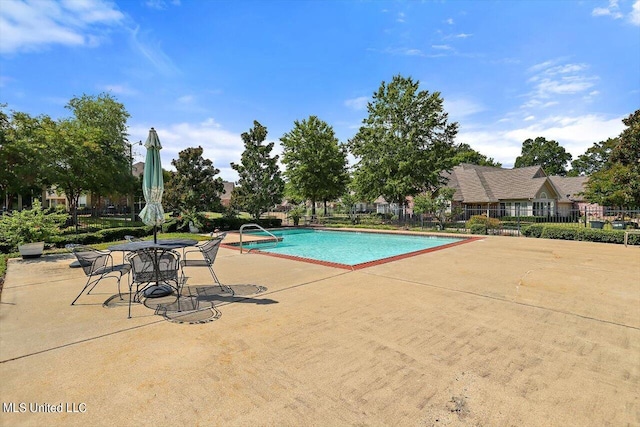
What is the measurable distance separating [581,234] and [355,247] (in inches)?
398

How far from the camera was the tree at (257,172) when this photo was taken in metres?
23.8

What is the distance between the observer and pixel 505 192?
98.0ft

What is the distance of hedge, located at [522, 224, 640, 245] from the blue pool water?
3691mm

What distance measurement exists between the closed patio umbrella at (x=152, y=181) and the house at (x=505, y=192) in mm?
26712

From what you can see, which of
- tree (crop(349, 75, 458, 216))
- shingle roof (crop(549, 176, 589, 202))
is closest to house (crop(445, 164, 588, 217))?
shingle roof (crop(549, 176, 589, 202))

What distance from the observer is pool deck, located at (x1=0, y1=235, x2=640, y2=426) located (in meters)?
2.34

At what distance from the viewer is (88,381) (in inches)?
108

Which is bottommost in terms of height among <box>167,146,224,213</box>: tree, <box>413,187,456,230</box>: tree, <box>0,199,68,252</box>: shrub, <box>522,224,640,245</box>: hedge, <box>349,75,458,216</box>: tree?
<box>522,224,640,245</box>: hedge

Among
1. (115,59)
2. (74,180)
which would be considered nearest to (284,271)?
(115,59)

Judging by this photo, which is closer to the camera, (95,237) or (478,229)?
(95,237)

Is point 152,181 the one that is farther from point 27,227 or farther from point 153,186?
point 27,227

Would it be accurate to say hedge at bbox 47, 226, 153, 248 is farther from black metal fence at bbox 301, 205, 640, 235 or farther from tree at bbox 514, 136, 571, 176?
tree at bbox 514, 136, 571, 176

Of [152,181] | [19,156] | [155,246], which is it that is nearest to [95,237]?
[19,156]

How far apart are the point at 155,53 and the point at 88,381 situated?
11824 mm
